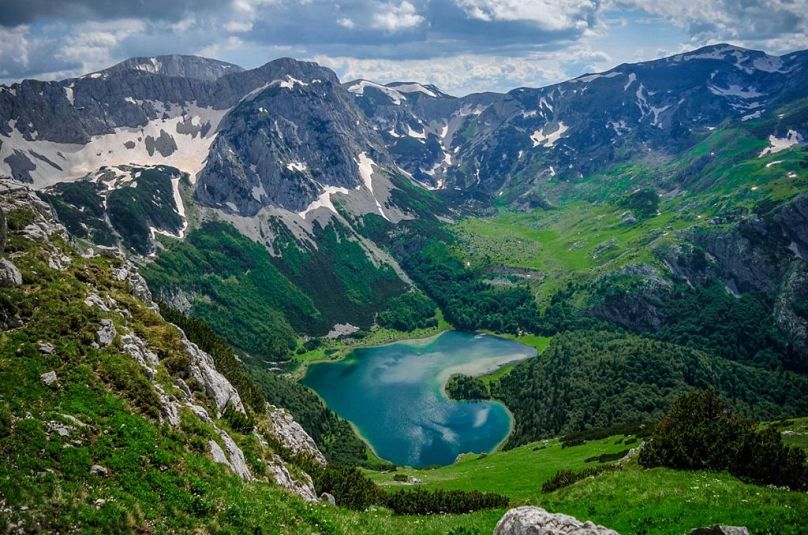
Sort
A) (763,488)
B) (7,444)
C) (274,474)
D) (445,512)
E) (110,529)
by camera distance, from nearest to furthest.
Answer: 1. (110,529)
2. (7,444)
3. (763,488)
4. (274,474)
5. (445,512)

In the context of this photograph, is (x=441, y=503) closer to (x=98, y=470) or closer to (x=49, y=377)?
(x=98, y=470)

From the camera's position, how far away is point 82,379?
3788 cm

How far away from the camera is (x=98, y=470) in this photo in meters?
29.1

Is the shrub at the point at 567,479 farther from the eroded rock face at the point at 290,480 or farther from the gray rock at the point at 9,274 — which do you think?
the gray rock at the point at 9,274

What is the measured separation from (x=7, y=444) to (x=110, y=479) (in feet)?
17.4

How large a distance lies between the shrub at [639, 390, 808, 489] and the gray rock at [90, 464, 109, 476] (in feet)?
131

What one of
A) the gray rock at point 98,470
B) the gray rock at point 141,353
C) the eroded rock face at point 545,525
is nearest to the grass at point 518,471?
the gray rock at point 141,353

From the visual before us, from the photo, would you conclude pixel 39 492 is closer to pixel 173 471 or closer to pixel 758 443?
pixel 173 471

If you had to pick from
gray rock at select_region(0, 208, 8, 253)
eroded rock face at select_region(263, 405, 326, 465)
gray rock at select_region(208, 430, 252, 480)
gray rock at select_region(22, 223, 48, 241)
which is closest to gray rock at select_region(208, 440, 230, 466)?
gray rock at select_region(208, 430, 252, 480)

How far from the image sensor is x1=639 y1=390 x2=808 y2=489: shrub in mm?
36875

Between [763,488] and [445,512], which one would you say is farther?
[445,512]

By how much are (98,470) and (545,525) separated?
23.5 meters

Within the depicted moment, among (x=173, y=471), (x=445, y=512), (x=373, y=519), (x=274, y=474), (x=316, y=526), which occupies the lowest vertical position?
(x=445, y=512)

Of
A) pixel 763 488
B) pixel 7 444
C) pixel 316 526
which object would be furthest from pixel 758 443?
pixel 7 444
